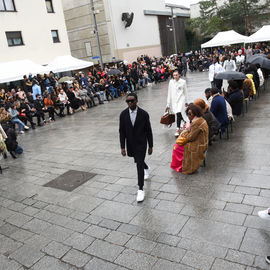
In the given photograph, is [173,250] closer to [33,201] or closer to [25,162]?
[33,201]

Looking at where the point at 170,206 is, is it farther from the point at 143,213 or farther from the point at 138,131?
the point at 138,131

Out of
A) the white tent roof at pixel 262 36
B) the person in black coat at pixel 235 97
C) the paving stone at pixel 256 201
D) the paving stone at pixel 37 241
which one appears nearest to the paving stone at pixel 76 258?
the paving stone at pixel 37 241

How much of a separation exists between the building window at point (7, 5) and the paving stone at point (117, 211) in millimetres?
22336

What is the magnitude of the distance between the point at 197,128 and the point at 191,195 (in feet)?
4.33

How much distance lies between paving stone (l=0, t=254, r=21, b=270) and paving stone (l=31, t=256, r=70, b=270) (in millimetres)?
270

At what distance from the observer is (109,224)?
14.8 ft

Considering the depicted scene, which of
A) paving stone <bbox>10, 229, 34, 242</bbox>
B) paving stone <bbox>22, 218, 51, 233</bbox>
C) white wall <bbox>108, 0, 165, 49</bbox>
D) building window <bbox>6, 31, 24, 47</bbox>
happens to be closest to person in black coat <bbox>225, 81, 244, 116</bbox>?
paving stone <bbox>22, 218, 51, 233</bbox>

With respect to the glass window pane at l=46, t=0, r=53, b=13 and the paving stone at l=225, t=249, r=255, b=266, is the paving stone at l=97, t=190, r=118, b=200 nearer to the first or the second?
the paving stone at l=225, t=249, r=255, b=266

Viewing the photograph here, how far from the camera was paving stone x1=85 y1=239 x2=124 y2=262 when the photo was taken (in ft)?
12.3

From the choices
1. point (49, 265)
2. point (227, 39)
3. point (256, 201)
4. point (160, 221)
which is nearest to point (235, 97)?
point (256, 201)

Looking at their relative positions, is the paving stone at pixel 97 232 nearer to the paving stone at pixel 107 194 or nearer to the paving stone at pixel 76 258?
the paving stone at pixel 76 258

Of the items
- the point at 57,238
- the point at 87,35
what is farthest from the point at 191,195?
the point at 87,35

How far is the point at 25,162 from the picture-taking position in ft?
27.3

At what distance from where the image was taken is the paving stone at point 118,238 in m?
4.01
